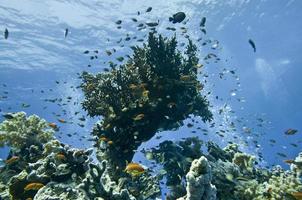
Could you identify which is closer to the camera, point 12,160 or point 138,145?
point 12,160

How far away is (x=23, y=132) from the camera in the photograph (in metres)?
11.7

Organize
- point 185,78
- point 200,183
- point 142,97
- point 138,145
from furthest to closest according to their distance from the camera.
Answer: point 138,145, point 185,78, point 142,97, point 200,183

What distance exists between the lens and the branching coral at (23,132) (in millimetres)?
11547

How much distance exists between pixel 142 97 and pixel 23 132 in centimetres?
458

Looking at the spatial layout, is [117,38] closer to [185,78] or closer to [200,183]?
[185,78]

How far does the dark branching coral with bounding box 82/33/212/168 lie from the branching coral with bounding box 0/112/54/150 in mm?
1909

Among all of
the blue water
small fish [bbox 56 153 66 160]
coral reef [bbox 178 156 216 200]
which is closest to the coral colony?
small fish [bbox 56 153 66 160]

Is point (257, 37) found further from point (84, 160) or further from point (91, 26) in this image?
point (84, 160)

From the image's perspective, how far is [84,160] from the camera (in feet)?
27.2

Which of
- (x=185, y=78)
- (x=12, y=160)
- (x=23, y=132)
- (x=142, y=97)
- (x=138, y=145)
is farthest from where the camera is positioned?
(x=23, y=132)

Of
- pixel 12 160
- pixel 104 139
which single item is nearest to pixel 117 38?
pixel 104 139

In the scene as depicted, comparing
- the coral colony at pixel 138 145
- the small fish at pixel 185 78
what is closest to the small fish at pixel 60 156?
the coral colony at pixel 138 145

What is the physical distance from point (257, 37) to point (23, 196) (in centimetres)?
4013

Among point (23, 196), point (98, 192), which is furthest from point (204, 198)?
point (23, 196)
